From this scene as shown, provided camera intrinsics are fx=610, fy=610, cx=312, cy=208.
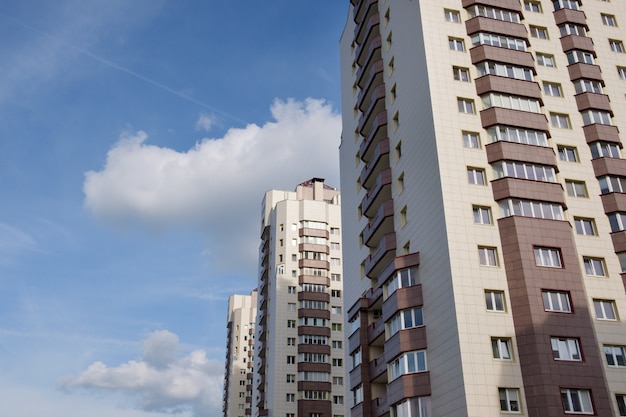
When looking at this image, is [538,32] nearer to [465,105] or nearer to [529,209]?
[465,105]

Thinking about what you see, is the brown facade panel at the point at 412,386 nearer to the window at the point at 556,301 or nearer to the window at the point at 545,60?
the window at the point at 556,301

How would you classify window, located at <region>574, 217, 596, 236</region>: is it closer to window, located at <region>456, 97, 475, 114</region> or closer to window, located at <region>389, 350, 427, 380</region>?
window, located at <region>456, 97, 475, 114</region>

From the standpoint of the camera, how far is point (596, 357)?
43.3 metres

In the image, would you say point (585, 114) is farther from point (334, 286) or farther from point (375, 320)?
point (334, 286)

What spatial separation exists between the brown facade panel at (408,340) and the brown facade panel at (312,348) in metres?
50.9

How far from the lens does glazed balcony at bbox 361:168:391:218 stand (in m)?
58.3

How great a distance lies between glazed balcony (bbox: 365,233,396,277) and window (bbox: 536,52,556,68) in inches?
872

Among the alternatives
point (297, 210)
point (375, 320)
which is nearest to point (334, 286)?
point (297, 210)

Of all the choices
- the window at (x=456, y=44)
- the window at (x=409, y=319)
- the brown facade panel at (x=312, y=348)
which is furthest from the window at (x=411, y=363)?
the brown facade panel at (x=312, y=348)

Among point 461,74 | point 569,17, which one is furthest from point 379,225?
point 569,17

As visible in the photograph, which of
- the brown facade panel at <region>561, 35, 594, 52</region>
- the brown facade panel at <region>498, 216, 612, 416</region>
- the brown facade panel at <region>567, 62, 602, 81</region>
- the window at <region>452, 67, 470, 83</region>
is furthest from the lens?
the brown facade panel at <region>561, 35, 594, 52</region>

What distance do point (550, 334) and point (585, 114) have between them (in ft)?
77.2

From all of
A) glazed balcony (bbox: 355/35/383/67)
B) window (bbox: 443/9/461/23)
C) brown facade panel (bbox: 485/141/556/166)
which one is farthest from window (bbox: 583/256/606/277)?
glazed balcony (bbox: 355/35/383/67)

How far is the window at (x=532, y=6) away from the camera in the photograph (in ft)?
201
